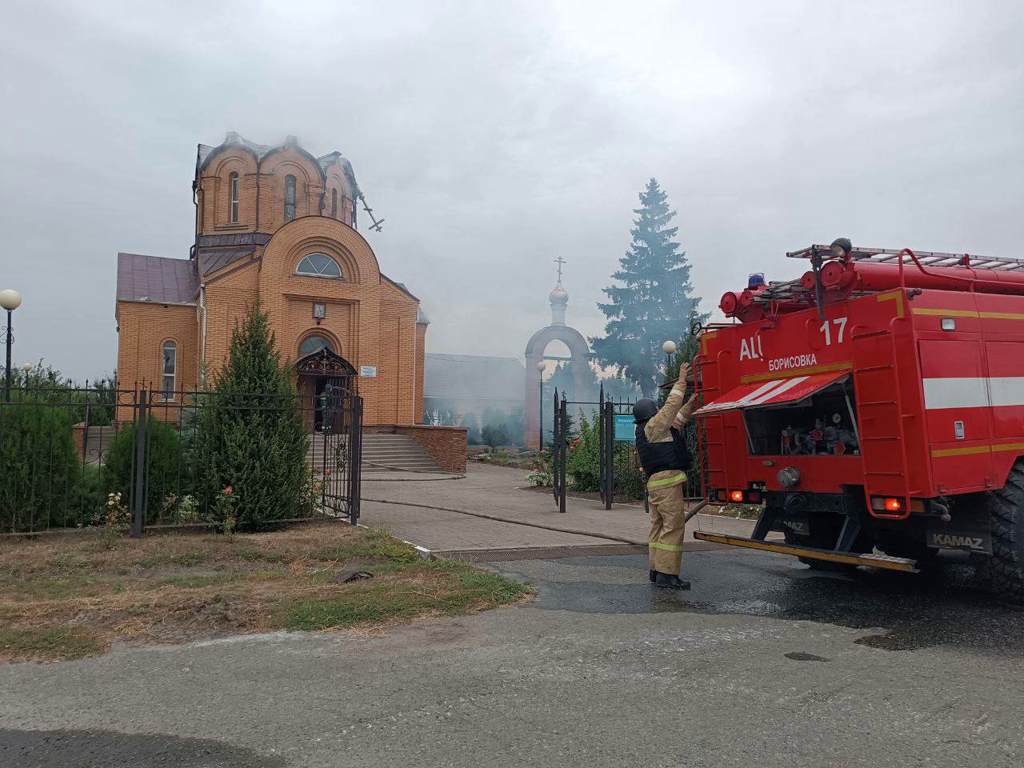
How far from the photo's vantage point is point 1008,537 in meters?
5.94

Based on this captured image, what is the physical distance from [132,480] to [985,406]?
29.1 feet

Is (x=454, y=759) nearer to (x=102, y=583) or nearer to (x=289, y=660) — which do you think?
(x=289, y=660)

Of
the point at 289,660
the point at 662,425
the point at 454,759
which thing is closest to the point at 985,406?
the point at 662,425

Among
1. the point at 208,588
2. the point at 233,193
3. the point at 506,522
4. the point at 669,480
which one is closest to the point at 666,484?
the point at 669,480

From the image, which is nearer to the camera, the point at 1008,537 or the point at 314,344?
the point at 1008,537

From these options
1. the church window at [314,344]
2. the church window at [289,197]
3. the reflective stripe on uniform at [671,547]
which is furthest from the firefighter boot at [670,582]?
the church window at [289,197]

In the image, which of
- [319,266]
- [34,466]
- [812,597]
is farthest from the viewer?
[319,266]

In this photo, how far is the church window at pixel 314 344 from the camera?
29.5m

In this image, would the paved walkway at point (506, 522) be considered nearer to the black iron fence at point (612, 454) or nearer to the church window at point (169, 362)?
the black iron fence at point (612, 454)

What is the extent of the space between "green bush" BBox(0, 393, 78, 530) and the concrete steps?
13593 mm

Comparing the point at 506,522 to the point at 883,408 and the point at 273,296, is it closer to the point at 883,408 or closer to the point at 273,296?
the point at 883,408

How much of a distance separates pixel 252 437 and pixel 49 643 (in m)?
4.83

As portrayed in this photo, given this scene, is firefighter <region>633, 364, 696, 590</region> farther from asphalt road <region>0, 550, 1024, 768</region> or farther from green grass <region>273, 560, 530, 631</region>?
green grass <region>273, 560, 530, 631</region>

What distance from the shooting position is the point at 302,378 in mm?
29047
